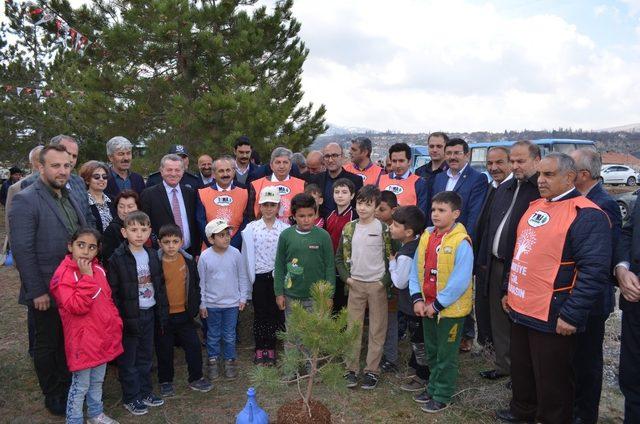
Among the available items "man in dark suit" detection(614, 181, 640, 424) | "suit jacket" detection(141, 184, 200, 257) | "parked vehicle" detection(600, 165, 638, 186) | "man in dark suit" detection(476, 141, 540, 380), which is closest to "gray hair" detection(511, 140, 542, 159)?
"man in dark suit" detection(476, 141, 540, 380)

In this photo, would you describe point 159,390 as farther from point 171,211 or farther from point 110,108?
point 110,108

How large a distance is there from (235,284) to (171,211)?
93 cm

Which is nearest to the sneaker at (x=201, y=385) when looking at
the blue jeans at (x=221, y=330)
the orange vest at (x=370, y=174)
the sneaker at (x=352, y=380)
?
the blue jeans at (x=221, y=330)

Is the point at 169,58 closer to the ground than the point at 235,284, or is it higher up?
higher up

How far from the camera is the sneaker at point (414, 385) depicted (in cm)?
350

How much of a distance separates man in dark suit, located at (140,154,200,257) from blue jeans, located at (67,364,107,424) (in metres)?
1.29

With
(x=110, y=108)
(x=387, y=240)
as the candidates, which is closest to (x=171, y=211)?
(x=387, y=240)

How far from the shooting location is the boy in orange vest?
3.07m

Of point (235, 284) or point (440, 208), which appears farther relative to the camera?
point (235, 284)

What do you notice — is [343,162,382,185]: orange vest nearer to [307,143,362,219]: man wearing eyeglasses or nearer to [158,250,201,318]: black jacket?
[307,143,362,219]: man wearing eyeglasses

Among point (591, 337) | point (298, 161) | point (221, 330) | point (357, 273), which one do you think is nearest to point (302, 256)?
point (357, 273)

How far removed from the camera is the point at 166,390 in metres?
3.48

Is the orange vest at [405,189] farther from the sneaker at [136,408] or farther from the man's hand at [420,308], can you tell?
the sneaker at [136,408]

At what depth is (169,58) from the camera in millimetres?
9508
